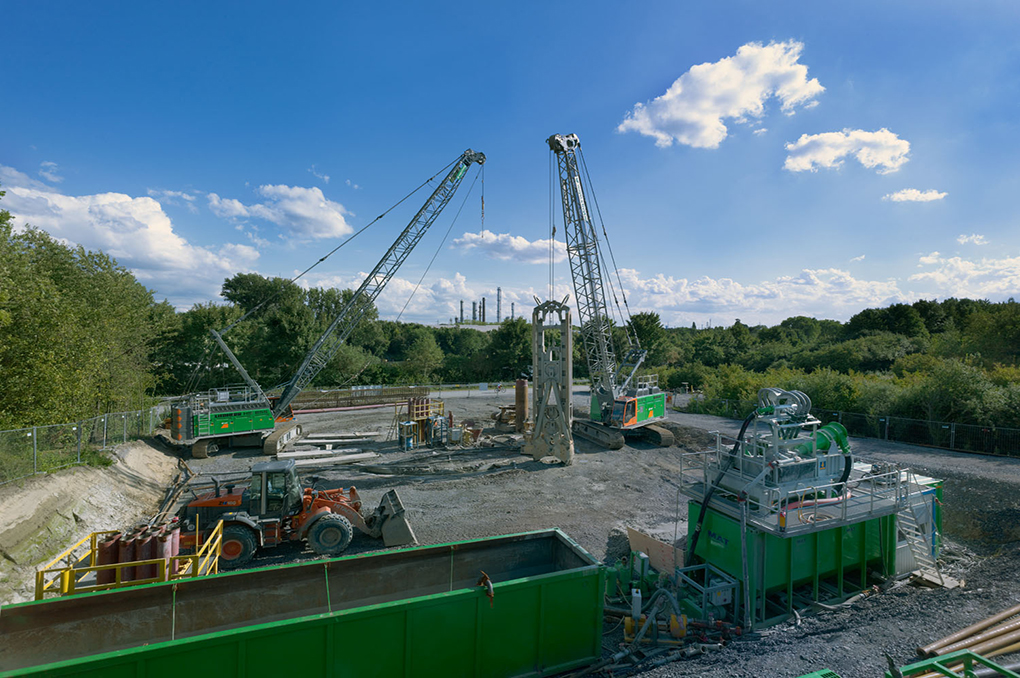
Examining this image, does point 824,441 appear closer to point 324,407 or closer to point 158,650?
point 158,650

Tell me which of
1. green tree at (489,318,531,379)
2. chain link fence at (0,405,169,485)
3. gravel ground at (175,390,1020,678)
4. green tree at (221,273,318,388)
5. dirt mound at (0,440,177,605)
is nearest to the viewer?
gravel ground at (175,390,1020,678)

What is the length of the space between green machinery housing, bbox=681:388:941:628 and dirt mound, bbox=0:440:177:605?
13.0 meters

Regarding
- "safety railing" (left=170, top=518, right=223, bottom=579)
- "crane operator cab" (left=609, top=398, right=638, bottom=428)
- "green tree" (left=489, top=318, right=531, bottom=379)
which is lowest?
"safety railing" (left=170, top=518, right=223, bottom=579)

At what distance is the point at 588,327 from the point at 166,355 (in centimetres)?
3507

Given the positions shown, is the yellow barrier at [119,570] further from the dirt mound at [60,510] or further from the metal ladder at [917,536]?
the metal ladder at [917,536]

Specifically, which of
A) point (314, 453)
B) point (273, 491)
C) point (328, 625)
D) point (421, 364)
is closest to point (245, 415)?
point (314, 453)

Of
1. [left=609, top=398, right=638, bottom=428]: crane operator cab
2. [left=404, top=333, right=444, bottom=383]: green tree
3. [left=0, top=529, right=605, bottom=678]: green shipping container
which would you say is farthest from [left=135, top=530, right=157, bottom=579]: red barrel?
[left=404, top=333, right=444, bottom=383]: green tree

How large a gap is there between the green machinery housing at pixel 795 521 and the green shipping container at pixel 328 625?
11.1 feet

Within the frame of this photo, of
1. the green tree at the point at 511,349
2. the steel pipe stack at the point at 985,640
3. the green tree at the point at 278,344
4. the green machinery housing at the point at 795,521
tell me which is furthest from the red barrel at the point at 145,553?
the green tree at the point at 511,349

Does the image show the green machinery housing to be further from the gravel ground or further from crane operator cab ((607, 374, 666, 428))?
crane operator cab ((607, 374, 666, 428))

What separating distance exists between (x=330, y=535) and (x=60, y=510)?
22.2ft

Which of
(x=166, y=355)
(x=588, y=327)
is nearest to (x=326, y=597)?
(x=588, y=327)

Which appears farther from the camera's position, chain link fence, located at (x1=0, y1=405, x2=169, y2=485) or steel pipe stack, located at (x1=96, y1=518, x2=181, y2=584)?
chain link fence, located at (x1=0, y1=405, x2=169, y2=485)

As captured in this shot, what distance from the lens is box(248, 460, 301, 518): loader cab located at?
1009cm
